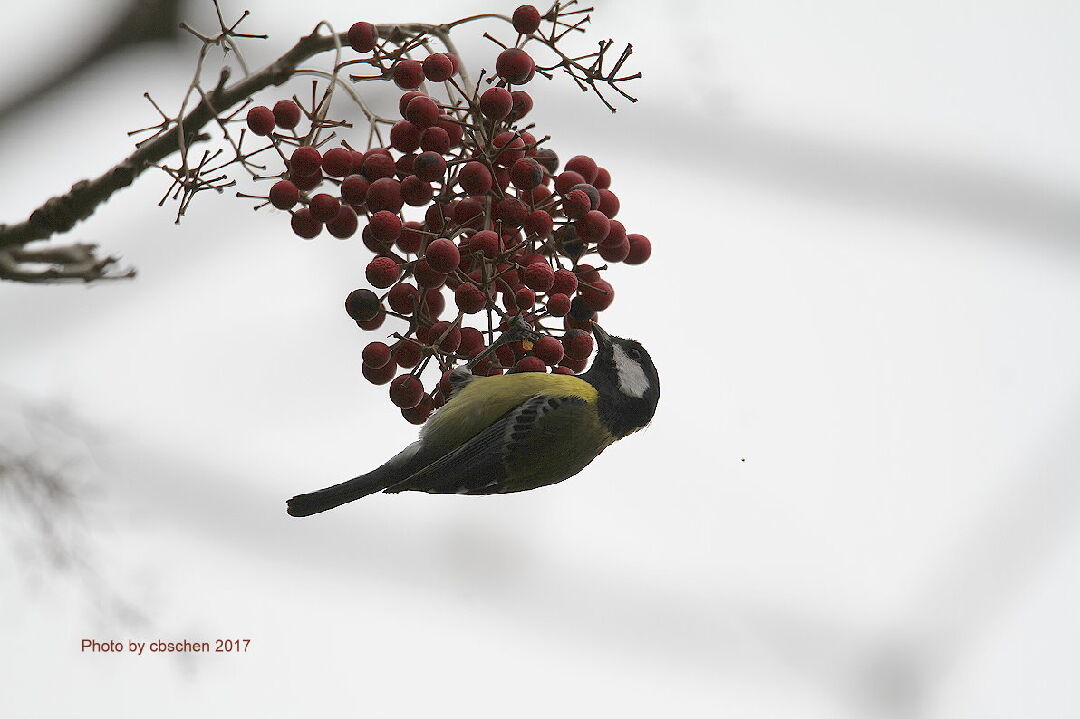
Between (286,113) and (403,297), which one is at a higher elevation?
(286,113)

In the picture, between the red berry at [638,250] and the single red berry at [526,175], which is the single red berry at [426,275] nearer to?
the single red berry at [526,175]

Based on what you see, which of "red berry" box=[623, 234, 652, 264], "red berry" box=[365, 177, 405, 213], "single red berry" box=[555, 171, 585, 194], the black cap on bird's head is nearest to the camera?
"red berry" box=[365, 177, 405, 213]

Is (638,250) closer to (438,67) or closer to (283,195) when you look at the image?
(438,67)

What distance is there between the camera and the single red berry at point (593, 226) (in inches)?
117

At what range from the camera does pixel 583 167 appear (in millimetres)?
3270

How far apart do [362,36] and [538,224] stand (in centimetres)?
74

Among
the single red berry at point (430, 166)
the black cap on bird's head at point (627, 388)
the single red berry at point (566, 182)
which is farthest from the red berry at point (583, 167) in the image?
the black cap on bird's head at point (627, 388)

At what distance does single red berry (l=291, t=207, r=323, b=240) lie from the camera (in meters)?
3.07

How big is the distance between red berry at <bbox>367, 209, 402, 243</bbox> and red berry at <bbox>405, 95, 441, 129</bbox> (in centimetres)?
25

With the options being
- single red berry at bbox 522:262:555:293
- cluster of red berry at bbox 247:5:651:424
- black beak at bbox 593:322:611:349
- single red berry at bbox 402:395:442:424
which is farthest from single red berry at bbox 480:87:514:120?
black beak at bbox 593:322:611:349

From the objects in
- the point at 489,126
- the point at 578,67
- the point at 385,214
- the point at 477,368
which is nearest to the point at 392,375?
the point at 477,368

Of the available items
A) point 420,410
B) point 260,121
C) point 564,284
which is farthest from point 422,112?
point 420,410

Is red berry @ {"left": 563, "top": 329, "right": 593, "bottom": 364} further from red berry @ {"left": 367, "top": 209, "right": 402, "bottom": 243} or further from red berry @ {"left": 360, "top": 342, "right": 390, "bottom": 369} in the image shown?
→ red berry @ {"left": 367, "top": 209, "right": 402, "bottom": 243}

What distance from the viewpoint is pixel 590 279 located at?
324cm
